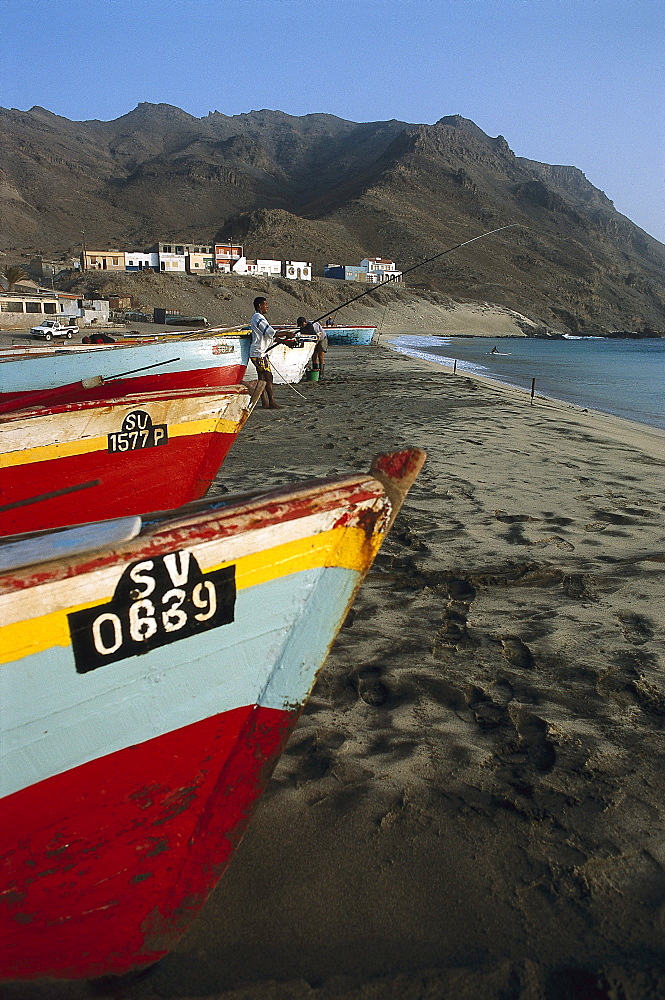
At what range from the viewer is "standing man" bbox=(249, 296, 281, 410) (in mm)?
10743

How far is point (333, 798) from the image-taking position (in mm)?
2479

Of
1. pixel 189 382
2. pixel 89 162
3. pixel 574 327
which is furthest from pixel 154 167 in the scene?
pixel 189 382

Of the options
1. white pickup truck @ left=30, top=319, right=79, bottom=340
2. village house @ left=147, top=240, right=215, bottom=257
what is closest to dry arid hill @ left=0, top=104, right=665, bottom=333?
village house @ left=147, top=240, right=215, bottom=257

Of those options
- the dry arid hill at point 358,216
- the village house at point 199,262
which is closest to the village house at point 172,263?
the village house at point 199,262

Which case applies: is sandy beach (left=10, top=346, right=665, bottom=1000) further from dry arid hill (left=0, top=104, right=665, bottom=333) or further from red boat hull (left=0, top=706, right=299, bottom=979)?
dry arid hill (left=0, top=104, right=665, bottom=333)

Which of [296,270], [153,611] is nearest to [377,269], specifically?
[296,270]

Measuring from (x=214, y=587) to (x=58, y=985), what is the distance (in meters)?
1.33

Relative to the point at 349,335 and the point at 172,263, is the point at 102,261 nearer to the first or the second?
the point at 172,263

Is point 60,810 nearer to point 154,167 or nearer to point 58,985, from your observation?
point 58,985

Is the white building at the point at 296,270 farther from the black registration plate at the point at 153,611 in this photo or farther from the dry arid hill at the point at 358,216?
the black registration plate at the point at 153,611

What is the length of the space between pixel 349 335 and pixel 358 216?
309 feet

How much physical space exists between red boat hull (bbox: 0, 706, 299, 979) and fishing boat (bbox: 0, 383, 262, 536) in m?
2.90

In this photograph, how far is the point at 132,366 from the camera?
784 cm

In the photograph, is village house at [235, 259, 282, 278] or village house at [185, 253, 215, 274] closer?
village house at [185, 253, 215, 274]
